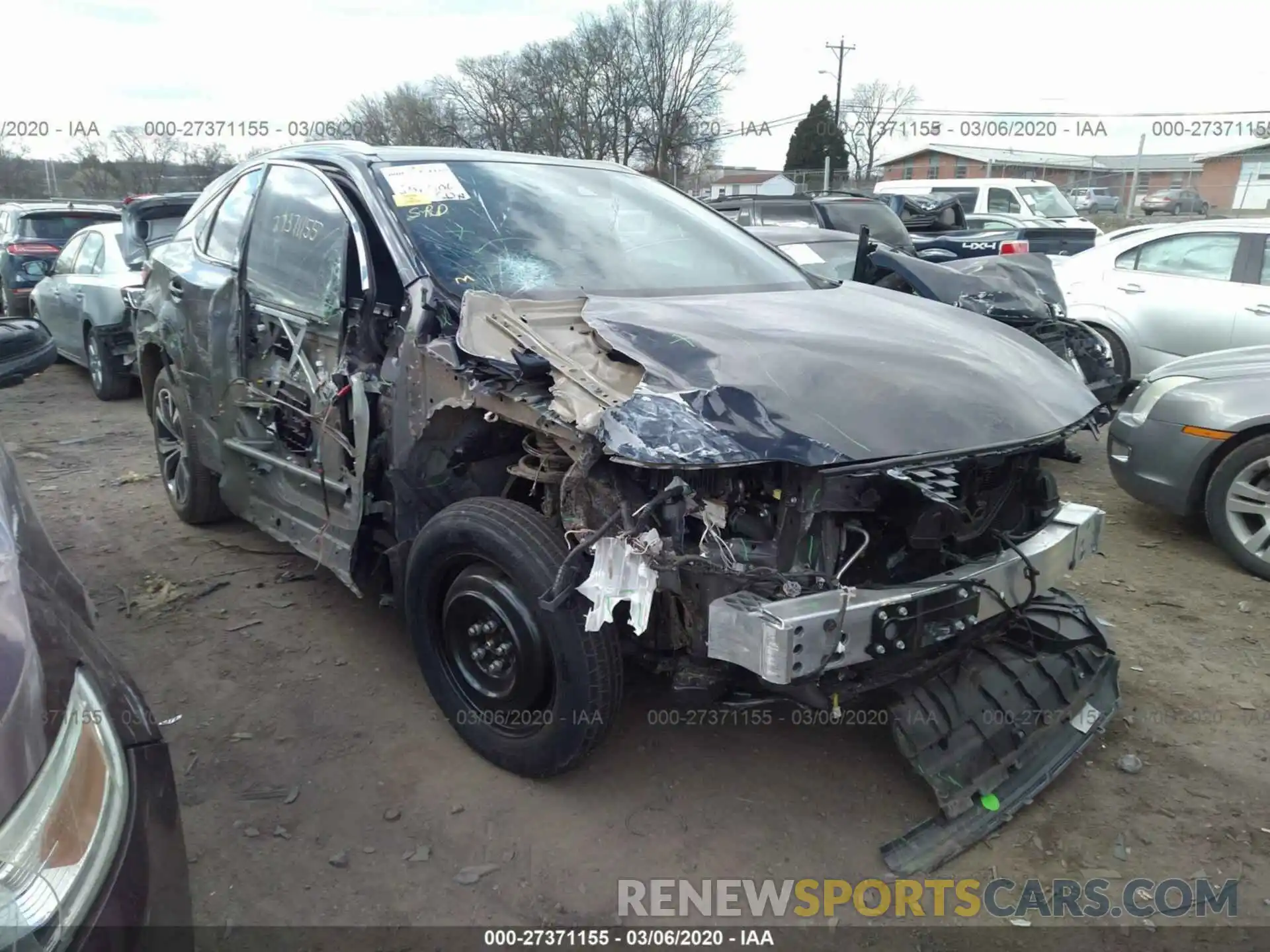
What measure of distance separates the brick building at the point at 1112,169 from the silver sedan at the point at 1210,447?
21785mm

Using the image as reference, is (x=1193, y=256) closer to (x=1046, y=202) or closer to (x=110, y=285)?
(x=110, y=285)

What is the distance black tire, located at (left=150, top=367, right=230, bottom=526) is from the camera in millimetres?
4445

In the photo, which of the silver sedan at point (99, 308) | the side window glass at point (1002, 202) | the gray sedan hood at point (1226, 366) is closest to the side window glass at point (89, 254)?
the silver sedan at point (99, 308)

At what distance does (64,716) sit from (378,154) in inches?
100

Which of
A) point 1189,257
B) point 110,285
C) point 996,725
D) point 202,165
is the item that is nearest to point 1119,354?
point 1189,257

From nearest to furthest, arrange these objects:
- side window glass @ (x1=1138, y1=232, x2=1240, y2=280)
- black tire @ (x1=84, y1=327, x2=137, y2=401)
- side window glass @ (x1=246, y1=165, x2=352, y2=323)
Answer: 1. side window glass @ (x1=246, y1=165, x2=352, y2=323)
2. side window glass @ (x1=1138, y1=232, x2=1240, y2=280)
3. black tire @ (x1=84, y1=327, x2=137, y2=401)

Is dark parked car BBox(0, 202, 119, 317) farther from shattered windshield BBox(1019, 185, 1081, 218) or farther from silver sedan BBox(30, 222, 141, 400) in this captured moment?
shattered windshield BBox(1019, 185, 1081, 218)

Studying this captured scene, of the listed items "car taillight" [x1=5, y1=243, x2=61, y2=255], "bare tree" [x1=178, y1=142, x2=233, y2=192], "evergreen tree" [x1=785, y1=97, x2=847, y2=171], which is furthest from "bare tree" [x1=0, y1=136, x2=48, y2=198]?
"evergreen tree" [x1=785, y1=97, x2=847, y2=171]

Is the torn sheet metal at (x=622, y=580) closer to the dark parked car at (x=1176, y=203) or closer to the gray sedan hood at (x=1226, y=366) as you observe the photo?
the gray sedan hood at (x=1226, y=366)

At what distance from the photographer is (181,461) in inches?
186

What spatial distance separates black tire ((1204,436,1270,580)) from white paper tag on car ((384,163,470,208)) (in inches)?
147

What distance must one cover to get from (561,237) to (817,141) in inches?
1893

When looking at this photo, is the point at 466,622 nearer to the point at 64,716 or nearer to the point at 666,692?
the point at 666,692

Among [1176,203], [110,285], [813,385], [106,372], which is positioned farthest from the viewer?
[1176,203]
